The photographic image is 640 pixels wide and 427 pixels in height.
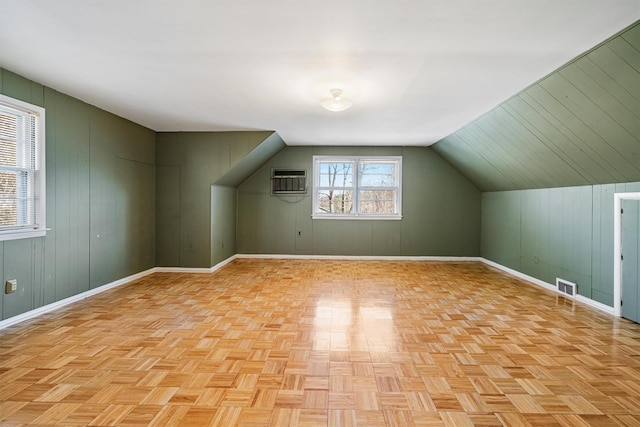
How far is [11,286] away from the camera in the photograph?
118 inches

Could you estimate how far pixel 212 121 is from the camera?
473 cm

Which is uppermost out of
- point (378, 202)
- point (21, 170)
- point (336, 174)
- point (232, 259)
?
point (336, 174)

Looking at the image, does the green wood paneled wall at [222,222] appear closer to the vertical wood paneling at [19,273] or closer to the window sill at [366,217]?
the window sill at [366,217]

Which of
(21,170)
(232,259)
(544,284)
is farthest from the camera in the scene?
(232,259)

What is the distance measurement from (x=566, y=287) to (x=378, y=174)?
370 cm

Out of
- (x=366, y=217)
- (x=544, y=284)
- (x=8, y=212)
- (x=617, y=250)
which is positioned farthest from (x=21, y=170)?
(x=544, y=284)

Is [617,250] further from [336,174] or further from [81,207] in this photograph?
[81,207]

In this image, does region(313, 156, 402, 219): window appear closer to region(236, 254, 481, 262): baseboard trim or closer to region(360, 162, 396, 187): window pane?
region(360, 162, 396, 187): window pane

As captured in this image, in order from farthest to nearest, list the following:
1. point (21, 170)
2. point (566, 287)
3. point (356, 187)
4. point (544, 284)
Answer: point (356, 187) < point (544, 284) < point (566, 287) < point (21, 170)

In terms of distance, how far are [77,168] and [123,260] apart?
1.47 metres

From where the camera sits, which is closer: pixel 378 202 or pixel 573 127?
pixel 573 127

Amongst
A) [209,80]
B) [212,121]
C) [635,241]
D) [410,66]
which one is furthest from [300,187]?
[635,241]

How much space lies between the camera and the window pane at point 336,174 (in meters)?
6.79

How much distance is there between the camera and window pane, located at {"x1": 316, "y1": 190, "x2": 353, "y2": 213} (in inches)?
267
